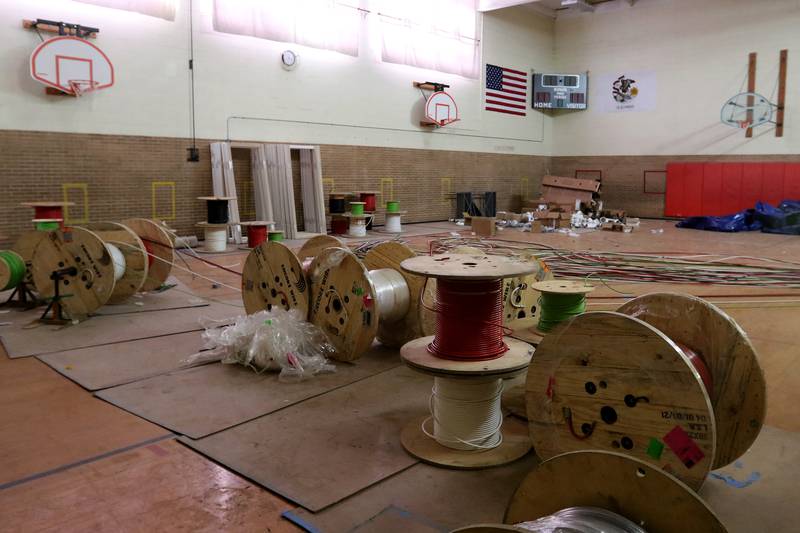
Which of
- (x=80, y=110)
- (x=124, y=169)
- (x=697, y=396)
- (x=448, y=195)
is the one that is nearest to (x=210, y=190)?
(x=124, y=169)

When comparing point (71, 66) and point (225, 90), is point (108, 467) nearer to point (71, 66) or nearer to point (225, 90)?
point (71, 66)

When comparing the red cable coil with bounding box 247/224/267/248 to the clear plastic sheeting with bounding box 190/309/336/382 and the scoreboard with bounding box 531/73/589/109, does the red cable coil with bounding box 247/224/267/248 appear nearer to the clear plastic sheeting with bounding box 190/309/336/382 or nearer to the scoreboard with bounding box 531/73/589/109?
the clear plastic sheeting with bounding box 190/309/336/382

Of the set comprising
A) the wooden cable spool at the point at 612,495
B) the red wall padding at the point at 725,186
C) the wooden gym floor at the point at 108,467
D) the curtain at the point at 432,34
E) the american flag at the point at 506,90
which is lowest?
the wooden gym floor at the point at 108,467

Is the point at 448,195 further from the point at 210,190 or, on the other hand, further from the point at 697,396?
the point at 697,396

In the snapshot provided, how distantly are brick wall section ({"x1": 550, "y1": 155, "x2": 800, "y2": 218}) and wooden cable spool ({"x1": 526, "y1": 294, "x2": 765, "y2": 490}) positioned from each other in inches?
609

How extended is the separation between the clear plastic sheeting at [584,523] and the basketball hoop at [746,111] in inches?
647

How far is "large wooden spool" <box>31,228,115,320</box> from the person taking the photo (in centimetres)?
545

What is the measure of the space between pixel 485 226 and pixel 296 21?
5581 millimetres

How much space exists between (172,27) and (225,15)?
107cm

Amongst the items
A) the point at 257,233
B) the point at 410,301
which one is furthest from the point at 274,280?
the point at 257,233

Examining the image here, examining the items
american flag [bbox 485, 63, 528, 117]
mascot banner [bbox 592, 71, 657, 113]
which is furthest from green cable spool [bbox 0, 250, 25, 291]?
mascot banner [bbox 592, 71, 657, 113]

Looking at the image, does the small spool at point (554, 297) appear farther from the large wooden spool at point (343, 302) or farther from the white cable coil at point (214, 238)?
the white cable coil at point (214, 238)

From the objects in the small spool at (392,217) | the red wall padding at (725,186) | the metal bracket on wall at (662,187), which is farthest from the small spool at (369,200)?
the red wall padding at (725,186)

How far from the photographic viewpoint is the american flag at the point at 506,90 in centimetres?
1723
